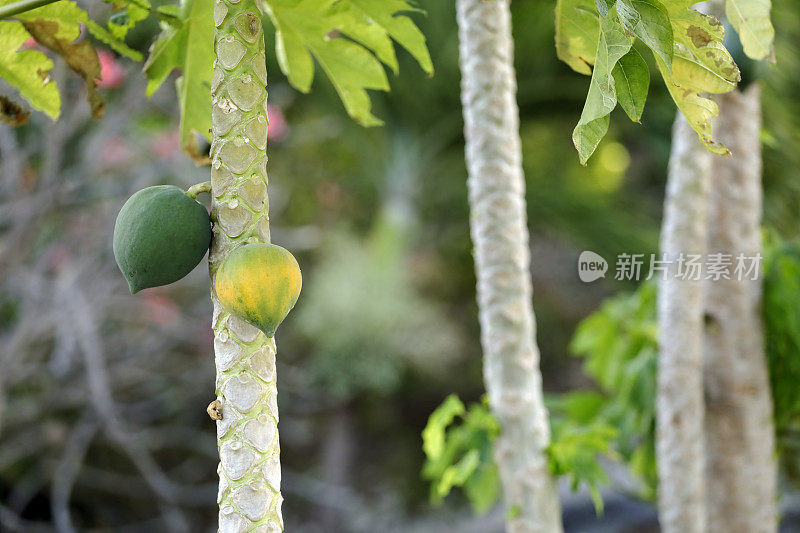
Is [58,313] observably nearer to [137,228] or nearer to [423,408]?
[137,228]

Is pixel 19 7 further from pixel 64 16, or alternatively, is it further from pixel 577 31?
pixel 577 31

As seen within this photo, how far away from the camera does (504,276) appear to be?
761mm

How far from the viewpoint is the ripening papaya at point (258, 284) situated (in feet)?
1.17

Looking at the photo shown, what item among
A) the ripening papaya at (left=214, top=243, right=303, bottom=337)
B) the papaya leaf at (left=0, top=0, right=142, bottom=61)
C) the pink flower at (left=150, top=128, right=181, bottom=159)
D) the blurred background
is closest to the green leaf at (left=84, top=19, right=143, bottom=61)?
the papaya leaf at (left=0, top=0, right=142, bottom=61)

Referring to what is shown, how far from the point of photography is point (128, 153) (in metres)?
1.94

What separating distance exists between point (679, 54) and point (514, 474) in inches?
19.7

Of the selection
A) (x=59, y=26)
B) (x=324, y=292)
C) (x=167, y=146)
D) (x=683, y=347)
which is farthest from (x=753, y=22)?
(x=324, y=292)

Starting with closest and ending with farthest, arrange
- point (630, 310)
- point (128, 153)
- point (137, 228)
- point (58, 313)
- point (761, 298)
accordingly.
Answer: point (137, 228)
point (761, 298)
point (630, 310)
point (58, 313)
point (128, 153)

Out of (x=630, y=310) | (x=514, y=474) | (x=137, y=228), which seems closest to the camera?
(x=137, y=228)

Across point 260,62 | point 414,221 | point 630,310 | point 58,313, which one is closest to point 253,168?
point 260,62

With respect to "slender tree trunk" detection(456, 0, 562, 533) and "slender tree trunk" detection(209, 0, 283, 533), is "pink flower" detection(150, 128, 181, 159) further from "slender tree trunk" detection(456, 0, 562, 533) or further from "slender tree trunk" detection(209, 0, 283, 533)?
"slender tree trunk" detection(209, 0, 283, 533)

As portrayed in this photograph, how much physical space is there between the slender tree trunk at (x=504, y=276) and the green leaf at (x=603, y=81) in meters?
0.41

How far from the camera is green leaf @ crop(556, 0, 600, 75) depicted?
503mm

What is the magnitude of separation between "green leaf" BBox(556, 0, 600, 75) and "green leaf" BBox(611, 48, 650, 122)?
120 millimetres
